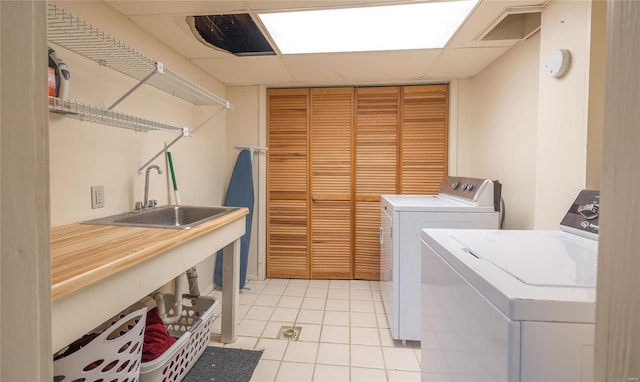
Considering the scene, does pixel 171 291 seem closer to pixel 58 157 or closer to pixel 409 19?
pixel 58 157

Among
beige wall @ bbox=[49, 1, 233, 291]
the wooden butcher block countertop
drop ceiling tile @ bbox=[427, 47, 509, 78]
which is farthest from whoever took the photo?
drop ceiling tile @ bbox=[427, 47, 509, 78]

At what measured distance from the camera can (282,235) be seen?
3219 millimetres

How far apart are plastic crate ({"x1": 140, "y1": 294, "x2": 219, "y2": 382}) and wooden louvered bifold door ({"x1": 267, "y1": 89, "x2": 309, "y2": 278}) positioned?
1271mm

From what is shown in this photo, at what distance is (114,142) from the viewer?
5.59ft

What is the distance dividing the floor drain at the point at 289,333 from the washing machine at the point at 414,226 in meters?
0.69

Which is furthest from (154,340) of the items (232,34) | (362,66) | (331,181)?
(362,66)

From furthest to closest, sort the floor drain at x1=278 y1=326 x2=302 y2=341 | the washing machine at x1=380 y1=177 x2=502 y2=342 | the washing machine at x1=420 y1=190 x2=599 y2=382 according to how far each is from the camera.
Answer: the floor drain at x1=278 y1=326 x2=302 y2=341
the washing machine at x1=380 y1=177 x2=502 y2=342
the washing machine at x1=420 y1=190 x2=599 y2=382

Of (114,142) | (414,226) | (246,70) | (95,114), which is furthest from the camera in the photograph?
(246,70)

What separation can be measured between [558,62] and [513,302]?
129 centimetres

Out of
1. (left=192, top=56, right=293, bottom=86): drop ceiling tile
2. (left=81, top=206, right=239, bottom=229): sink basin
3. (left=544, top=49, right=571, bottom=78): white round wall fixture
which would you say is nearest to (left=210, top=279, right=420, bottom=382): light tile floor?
→ (left=81, top=206, right=239, bottom=229): sink basin

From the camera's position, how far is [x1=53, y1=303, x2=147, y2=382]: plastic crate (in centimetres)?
100
